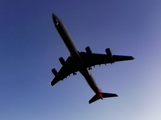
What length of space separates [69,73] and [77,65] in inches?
240

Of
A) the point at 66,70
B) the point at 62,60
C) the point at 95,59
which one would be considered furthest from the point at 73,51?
the point at 66,70

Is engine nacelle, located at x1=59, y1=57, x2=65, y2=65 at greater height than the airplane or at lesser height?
greater

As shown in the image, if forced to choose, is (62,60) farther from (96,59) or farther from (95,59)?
(96,59)

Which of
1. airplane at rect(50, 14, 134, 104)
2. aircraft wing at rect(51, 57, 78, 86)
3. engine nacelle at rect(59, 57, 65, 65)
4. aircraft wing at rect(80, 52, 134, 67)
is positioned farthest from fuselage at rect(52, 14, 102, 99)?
engine nacelle at rect(59, 57, 65, 65)

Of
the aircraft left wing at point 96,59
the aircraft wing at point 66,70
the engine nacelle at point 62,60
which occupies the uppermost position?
the engine nacelle at point 62,60

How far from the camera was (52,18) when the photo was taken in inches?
1395

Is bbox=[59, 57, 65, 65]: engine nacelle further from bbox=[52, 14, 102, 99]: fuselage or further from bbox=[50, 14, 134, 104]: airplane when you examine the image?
bbox=[52, 14, 102, 99]: fuselage

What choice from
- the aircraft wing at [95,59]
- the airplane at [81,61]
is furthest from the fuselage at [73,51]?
the aircraft wing at [95,59]

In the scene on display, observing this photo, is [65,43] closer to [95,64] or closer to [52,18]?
[52,18]

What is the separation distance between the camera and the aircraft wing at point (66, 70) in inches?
1764

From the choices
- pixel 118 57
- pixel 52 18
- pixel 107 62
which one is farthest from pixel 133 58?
pixel 52 18

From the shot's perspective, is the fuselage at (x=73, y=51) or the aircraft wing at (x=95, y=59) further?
the aircraft wing at (x=95, y=59)

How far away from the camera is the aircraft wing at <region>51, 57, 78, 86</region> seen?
4479cm

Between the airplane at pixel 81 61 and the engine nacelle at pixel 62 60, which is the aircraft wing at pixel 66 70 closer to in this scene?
the airplane at pixel 81 61
